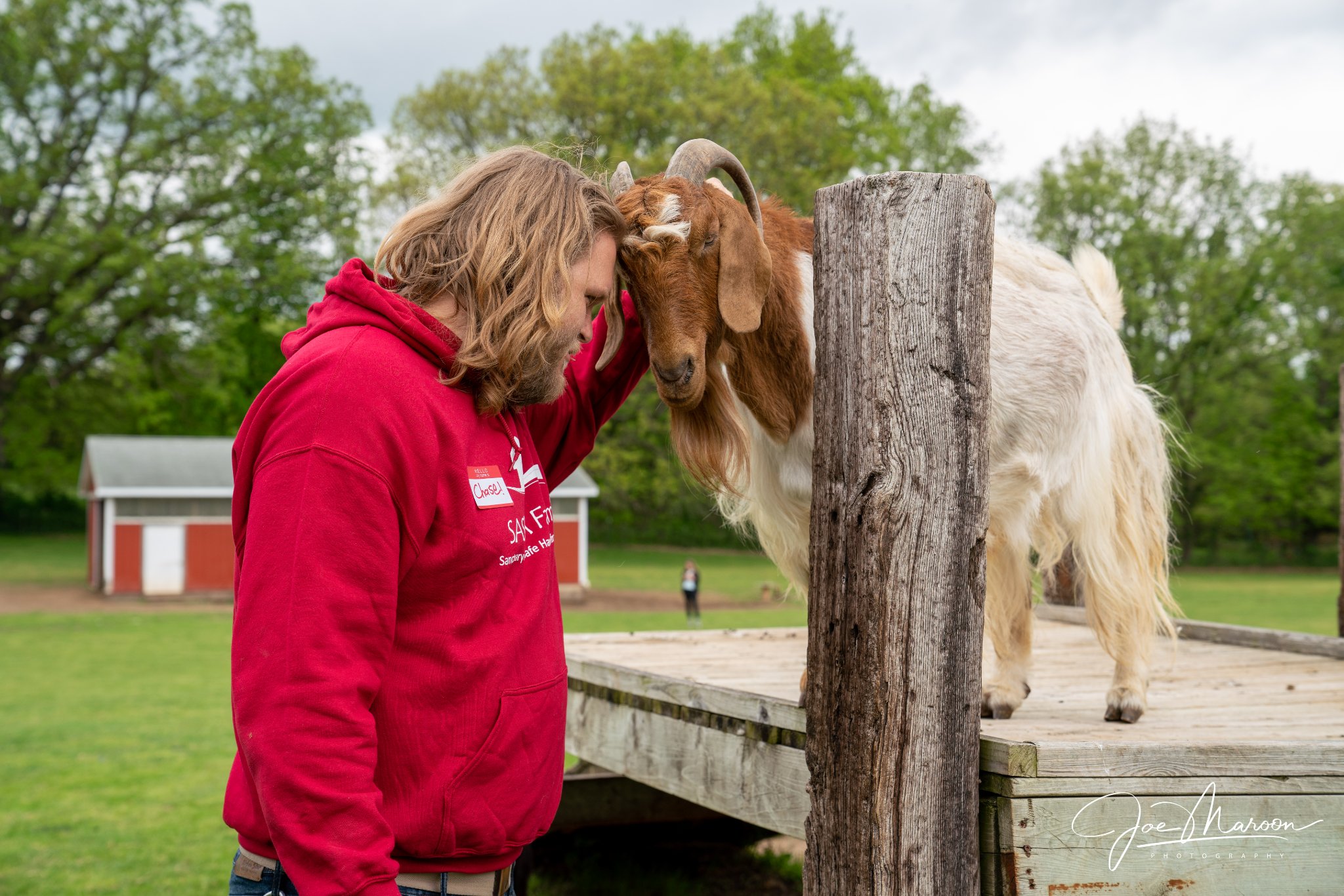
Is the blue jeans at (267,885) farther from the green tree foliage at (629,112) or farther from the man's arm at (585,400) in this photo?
the green tree foliage at (629,112)

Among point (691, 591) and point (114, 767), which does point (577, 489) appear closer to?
point (691, 591)

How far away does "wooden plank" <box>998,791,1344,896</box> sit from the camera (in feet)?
8.75

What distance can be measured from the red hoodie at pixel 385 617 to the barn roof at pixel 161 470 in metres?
22.5

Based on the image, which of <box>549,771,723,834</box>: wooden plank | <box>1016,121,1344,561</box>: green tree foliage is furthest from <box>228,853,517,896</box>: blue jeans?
<box>1016,121,1344,561</box>: green tree foliage

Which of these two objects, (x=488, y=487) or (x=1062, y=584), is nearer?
(x=488, y=487)

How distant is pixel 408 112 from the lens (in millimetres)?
33531

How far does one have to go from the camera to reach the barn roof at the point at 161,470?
2541 centimetres

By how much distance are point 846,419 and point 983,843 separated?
1072 millimetres

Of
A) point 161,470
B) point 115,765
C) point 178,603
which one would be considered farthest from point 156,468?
point 115,765

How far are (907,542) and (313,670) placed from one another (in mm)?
1330

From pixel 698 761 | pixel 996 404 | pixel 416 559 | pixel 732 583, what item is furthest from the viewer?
pixel 732 583

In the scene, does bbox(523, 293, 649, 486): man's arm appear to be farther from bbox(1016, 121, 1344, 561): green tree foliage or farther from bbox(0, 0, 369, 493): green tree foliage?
bbox(1016, 121, 1344, 561): green tree foliage

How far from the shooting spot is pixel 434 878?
6.83 feet

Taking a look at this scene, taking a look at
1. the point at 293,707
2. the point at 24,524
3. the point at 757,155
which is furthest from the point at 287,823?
the point at 24,524
